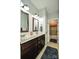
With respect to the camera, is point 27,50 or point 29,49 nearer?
point 27,50
